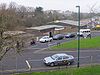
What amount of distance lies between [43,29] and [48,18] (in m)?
27.9

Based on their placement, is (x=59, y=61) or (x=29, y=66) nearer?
(x=29, y=66)

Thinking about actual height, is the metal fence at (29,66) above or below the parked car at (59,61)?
below

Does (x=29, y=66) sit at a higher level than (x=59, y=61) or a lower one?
lower

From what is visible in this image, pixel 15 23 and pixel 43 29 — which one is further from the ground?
pixel 15 23

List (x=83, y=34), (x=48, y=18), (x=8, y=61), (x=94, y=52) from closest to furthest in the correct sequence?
(x=8, y=61) < (x=94, y=52) < (x=83, y=34) < (x=48, y=18)

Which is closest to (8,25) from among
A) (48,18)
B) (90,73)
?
(90,73)

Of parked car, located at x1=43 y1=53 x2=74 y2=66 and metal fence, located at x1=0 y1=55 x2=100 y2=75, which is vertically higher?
parked car, located at x1=43 y1=53 x2=74 y2=66

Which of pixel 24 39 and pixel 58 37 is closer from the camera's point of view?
pixel 24 39

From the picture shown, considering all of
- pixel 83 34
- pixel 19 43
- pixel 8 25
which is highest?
pixel 8 25

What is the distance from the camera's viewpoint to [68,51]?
3628cm

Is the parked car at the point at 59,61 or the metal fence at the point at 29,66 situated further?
the parked car at the point at 59,61

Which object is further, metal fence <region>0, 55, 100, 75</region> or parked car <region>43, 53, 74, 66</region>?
parked car <region>43, 53, 74, 66</region>

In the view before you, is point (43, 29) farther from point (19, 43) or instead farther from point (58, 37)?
point (19, 43)

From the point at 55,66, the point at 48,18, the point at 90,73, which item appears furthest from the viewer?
the point at 48,18
